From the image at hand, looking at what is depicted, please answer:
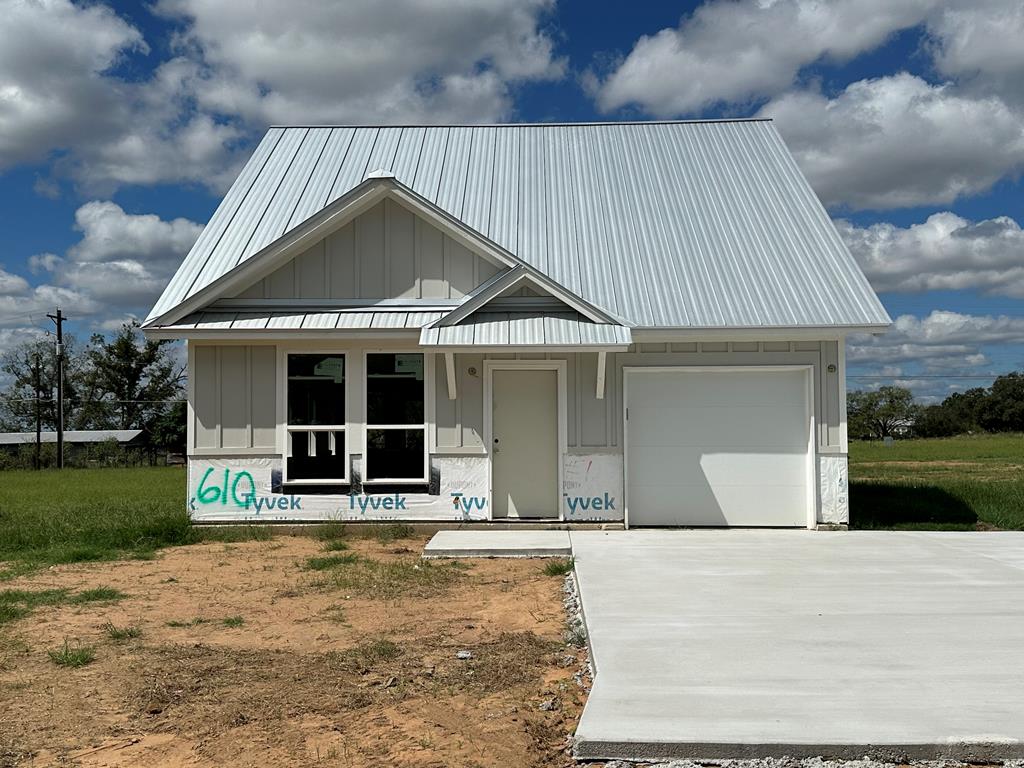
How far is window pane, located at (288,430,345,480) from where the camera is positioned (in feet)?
40.4

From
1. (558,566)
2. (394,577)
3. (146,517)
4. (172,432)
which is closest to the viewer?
(394,577)

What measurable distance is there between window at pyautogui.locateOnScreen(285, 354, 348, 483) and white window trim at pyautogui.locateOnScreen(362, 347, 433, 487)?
29 cm

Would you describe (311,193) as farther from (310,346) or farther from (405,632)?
(405,632)

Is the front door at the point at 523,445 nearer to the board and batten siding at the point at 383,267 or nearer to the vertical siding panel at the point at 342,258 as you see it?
the board and batten siding at the point at 383,267

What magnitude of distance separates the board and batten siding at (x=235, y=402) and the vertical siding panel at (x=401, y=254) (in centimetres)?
196

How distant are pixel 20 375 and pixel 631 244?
180ft

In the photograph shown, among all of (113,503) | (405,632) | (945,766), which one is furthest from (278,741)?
(113,503)

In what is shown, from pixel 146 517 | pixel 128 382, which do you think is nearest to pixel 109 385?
pixel 128 382

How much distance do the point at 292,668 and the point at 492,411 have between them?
6637 mm

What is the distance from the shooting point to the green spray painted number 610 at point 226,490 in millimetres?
12297

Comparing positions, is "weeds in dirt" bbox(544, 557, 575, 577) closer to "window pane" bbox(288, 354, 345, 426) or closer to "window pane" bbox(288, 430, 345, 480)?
"window pane" bbox(288, 430, 345, 480)

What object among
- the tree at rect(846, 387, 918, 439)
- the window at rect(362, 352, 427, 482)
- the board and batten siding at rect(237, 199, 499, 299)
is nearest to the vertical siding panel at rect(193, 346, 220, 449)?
the board and batten siding at rect(237, 199, 499, 299)

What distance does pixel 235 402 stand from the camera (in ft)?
40.4

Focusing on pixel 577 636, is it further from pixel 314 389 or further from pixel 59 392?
pixel 59 392
